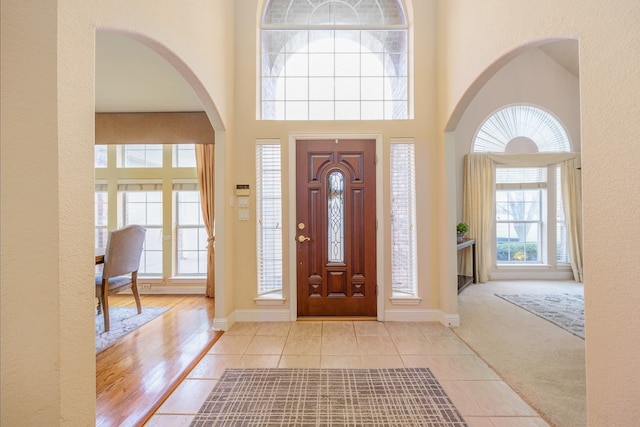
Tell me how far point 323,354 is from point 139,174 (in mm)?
4158

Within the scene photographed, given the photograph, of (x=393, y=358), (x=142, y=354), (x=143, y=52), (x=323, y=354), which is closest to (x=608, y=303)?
(x=393, y=358)

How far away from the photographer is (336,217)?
149 inches

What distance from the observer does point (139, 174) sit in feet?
16.8

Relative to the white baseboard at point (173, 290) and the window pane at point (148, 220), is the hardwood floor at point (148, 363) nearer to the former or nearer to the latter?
the white baseboard at point (173, 290)

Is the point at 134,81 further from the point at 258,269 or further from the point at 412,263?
the point at 412,263

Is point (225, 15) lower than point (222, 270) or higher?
higher

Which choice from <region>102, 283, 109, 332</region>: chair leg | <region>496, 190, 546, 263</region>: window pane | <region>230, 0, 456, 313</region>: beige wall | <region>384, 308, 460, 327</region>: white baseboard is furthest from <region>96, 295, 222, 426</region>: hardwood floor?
<region>496, 190, 546, 263</region>: window pane

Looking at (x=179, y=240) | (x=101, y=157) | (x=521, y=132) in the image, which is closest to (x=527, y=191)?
(x=521, y=132)

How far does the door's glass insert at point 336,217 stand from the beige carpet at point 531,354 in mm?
1534

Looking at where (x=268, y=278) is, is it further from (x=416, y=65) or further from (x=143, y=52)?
(x=416, y=65)

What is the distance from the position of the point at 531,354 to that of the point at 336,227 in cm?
222

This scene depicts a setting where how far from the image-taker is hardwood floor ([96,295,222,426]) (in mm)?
2080

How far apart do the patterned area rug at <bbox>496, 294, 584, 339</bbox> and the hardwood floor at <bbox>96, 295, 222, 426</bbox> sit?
380cm

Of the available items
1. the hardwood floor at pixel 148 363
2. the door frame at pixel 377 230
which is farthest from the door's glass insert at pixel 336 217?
the hardwood floor at pixel 148 363
